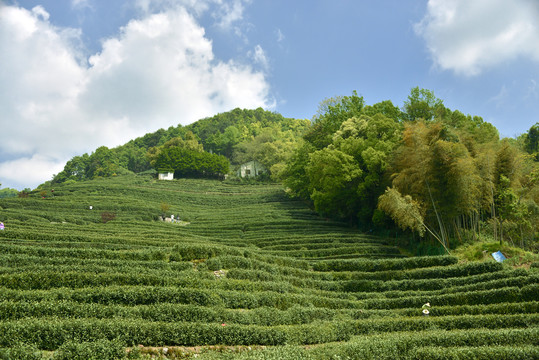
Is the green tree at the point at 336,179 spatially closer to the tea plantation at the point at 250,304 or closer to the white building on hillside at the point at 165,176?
the tea plantation at the point at 250,304

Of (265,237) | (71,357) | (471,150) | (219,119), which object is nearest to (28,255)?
(71,357)

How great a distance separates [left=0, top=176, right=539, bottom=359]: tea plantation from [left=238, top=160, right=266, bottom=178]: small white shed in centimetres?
6588

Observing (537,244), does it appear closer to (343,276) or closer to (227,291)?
(343,276)

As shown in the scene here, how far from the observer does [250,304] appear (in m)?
13.9

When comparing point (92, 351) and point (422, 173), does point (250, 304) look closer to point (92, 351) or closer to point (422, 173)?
point (92, 351)

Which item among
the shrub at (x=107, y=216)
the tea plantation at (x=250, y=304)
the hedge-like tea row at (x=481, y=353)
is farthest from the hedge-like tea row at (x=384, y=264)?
the shrub at (x=107, y=216)

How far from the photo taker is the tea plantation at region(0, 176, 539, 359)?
9.18 metres

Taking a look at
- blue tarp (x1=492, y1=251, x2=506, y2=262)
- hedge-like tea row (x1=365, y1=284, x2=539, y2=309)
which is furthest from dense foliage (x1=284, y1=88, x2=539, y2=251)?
hedge-like tea row (x1=365, y1=284, x2=539, y2=309)

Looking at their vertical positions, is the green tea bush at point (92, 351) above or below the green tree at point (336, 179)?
below

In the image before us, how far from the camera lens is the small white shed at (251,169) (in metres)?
92.1

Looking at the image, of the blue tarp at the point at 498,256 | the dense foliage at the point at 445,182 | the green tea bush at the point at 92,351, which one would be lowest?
the green tea bush at the point at 92,351

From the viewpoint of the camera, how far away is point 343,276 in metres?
20.4

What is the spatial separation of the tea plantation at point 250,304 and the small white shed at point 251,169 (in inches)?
2594

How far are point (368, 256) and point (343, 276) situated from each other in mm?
5543
